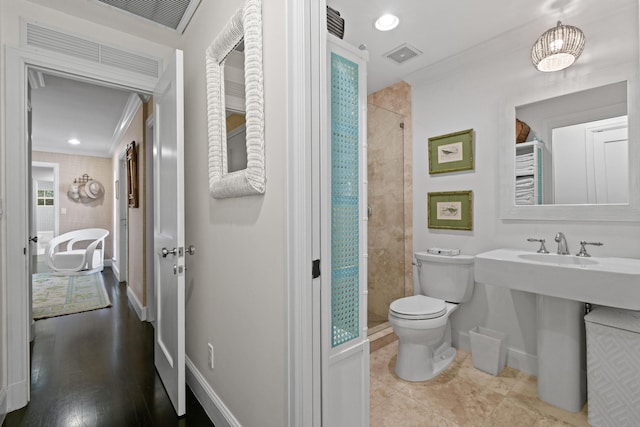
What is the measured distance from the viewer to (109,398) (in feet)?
6.06

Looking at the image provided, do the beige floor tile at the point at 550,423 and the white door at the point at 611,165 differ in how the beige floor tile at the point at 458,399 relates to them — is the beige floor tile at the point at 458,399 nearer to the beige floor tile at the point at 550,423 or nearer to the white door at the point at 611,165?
the beige floor tile at the point at 550,423

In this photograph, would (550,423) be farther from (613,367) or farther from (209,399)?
(209,399)

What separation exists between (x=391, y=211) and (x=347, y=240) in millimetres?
1718

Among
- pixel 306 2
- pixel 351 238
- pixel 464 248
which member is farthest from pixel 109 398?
pixel 464 248

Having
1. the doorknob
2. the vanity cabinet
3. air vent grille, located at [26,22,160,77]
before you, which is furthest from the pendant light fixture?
air vent grille, located at [26,22,160,77]

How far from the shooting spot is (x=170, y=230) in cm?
175

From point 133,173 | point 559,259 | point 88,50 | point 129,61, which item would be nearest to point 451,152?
point 559,259

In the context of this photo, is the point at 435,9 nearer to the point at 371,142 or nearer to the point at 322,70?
the point at 371,142

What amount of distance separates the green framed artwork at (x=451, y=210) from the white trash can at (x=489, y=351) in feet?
2.62

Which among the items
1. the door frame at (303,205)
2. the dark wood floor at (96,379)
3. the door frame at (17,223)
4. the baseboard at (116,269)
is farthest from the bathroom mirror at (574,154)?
the baseboard at (116,269)

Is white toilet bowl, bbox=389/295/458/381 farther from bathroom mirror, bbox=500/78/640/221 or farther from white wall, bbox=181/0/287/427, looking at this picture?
white wall, bbox=181/0/287/427

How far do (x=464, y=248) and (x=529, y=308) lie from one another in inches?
23.0

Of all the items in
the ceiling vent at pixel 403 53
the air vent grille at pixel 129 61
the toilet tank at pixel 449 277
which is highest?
the ceiling vent at pixel 403 53

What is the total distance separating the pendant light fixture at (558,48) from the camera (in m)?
1.82
